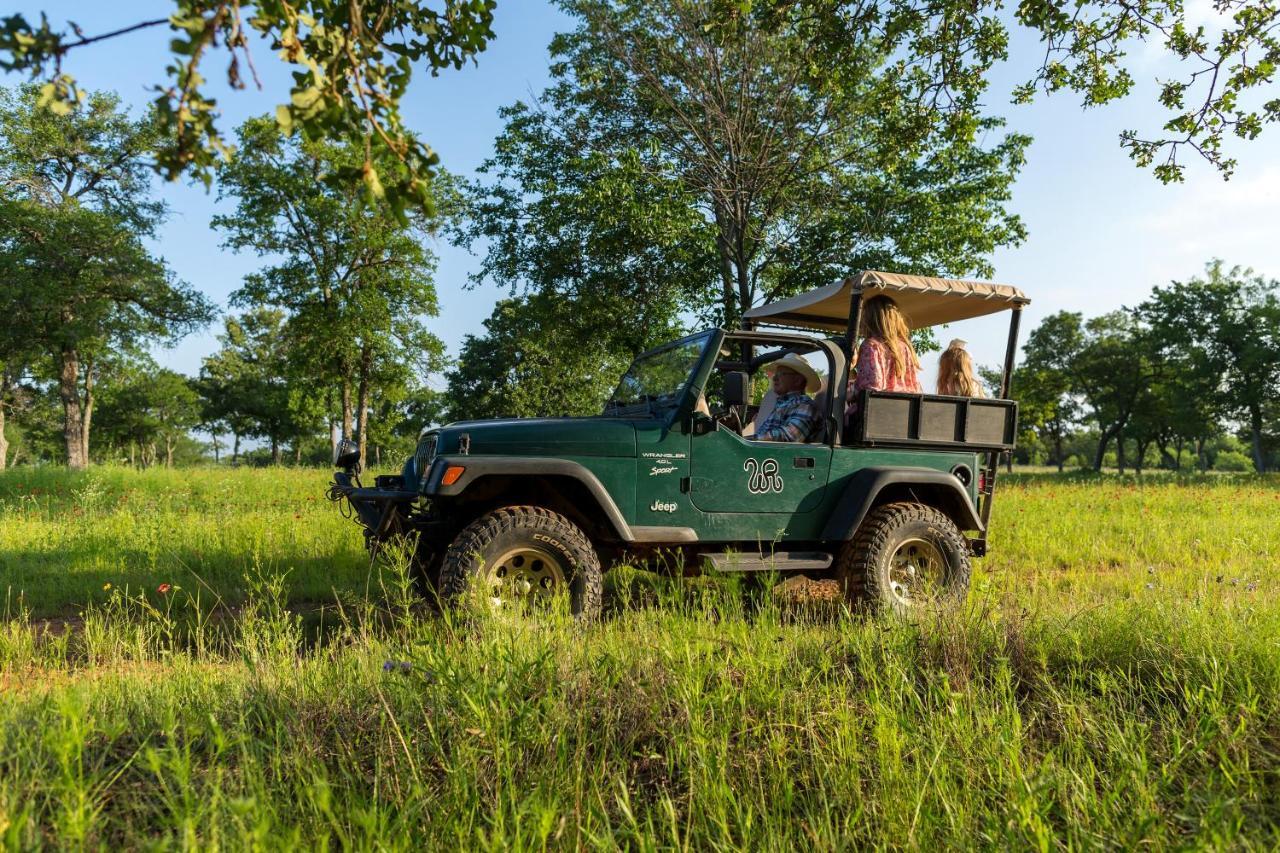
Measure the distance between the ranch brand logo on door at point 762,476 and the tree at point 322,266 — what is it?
23.5 m

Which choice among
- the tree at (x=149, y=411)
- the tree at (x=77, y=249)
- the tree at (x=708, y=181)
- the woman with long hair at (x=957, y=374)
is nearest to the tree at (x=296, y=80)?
the woman with long hair at (x=957, y=374)

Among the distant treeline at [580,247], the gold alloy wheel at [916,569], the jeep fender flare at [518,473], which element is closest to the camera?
the jeep fender flare at [518,473]

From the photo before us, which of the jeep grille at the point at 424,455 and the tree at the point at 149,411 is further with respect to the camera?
the tree at the point at 149,411

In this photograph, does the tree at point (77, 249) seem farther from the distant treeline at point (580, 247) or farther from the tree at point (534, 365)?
the tree at point (534, 365)

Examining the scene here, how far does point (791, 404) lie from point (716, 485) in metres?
0.96

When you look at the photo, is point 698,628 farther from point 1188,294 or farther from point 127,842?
point 1188,294

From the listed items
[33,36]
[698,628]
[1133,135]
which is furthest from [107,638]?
[1133,135]

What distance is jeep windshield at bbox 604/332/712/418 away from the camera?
5.08m

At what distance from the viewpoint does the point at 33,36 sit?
1.54m

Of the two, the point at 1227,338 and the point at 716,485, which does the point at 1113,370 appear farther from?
the point at 716,485

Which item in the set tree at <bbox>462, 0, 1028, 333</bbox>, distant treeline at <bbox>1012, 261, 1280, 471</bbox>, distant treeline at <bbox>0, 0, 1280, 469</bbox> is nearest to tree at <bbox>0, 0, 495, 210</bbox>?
distant treeline at <bbox>0, 0, 1280, 469</bbox>

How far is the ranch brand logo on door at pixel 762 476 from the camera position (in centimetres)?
486

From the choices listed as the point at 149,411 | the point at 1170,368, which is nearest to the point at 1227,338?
the point at 1170,368

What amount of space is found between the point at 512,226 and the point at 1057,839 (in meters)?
15.5
